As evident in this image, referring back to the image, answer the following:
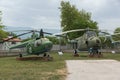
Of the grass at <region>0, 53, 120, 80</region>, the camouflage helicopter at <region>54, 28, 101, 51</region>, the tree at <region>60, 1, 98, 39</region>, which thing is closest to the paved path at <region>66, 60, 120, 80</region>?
the grass at <region>0, 53, 120, 80</region>

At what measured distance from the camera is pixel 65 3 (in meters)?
90.1

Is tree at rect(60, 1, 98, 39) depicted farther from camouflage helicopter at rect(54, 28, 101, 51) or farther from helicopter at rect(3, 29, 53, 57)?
helicopter at rect(3, 29, 53, 57)

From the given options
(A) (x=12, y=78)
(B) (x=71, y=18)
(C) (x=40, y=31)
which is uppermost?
(B) (x=71, y=18)

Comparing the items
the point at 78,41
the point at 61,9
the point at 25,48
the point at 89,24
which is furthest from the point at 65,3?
the point at 25,48

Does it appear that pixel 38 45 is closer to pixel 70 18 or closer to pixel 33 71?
pixel 33 71

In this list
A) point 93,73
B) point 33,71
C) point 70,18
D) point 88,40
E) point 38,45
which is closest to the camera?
point 93,73

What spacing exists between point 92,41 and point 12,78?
90.0ft

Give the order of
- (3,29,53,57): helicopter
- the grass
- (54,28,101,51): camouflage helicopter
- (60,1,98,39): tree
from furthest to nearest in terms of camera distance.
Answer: (60,1,98,39): tree < (54,28,101,51): camouflage helicopter < (3,29,53,57): helicopter < the grass

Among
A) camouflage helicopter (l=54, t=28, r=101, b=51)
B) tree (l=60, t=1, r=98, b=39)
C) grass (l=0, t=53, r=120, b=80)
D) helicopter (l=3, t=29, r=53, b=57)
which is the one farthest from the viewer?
tree (l=60, t=1, r=98, b=39)

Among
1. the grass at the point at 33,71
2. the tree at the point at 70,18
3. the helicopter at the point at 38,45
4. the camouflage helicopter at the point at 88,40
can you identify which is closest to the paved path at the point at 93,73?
the grass at the point at 33,71

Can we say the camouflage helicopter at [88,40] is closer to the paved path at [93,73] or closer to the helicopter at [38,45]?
the helicopter at [38,45]

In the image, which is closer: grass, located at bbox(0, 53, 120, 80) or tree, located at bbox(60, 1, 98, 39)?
grass, located at bbox(0, 53, 120, 80)

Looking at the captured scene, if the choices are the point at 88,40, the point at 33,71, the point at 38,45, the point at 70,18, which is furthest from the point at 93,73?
the point at 70,18

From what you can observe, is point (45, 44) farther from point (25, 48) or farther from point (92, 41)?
point (92, 41)
